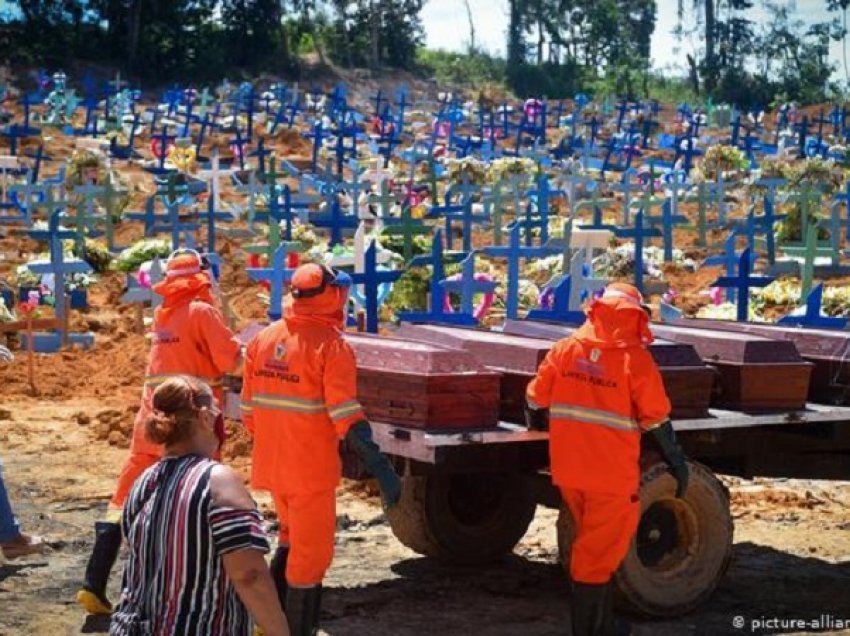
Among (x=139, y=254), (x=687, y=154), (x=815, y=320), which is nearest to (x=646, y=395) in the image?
(x=815, y=320)

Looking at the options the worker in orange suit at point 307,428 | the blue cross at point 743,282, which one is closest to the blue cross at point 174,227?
the blue cross at point 743,282

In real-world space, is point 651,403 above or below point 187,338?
below

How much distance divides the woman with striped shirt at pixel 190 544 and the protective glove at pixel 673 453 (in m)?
2.76

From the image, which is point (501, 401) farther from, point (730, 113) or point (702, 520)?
point (730, 113)

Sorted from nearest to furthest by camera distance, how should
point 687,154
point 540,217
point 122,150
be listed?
1. point 540,217
2. point 122,150
3. point 687,154

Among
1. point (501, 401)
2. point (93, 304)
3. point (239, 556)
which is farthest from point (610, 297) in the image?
point (93, 304)

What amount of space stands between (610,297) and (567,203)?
2430 cm

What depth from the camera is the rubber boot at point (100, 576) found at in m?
7.11

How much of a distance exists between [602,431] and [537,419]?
587 millimetres

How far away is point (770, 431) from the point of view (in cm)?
761

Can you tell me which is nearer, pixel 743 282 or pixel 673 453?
pixel 673 453

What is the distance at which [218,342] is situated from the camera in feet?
24.0

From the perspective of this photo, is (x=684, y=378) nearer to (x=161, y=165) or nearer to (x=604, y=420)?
(x=604, y=420)

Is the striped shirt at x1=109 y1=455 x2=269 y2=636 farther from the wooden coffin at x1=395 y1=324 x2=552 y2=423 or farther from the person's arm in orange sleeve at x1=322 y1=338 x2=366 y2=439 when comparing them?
the wooden coffin at x1=395 y1=324 x2=552 y2=423
